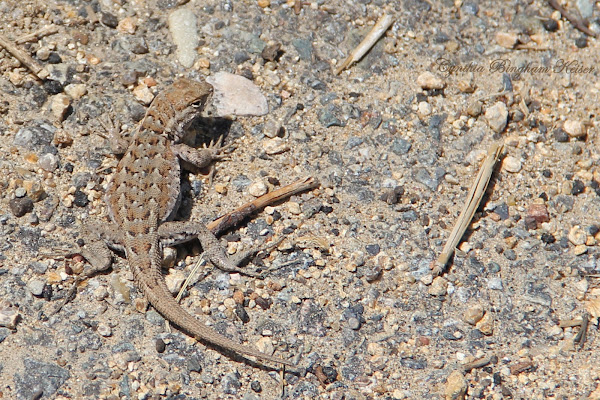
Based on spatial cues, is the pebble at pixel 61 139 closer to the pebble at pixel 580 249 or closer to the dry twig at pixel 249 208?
the dry twig at pixel 249 208

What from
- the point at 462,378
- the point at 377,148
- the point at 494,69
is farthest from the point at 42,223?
the point at 494,69

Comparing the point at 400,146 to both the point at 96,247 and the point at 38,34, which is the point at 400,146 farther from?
the point at 38,34

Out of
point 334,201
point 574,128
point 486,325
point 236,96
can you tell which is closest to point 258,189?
point 334,201

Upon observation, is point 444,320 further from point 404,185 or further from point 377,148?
point 377,148

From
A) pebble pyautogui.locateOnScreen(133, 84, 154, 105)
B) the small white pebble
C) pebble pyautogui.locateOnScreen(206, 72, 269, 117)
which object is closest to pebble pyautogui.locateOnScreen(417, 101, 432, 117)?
pebble pyautogui.locateOnScreen(206, 72, 269, 117)

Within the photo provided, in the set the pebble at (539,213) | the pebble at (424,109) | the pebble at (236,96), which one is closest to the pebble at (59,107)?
the pebble at (236,96)

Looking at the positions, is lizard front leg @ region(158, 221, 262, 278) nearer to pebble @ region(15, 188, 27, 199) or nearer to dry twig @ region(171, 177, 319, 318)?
dry twig @ region(171, 177, 319, 318)
